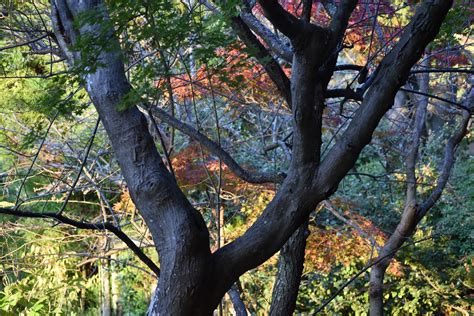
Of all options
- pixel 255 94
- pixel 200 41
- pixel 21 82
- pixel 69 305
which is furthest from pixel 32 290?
pixel 200 41

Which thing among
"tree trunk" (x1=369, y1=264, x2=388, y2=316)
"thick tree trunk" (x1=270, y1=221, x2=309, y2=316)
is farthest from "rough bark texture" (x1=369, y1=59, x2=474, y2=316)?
"thick tree trunk" (x1=270, y1=221, x2=309, y2=316)

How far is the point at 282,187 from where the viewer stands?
2572 mm

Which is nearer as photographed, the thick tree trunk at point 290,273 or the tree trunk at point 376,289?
the thick tree trunk at point 290,273

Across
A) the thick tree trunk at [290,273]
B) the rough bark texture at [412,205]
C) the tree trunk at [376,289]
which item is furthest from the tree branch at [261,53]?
the tree trunk at [376,289]

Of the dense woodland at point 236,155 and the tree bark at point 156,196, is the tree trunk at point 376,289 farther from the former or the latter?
the tree bark at point 156,196

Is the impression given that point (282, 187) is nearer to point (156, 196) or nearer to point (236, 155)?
point (156, 196)

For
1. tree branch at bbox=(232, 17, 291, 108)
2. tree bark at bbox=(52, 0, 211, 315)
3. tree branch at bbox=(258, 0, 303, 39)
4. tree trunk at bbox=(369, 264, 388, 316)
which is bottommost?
tree bark at bbox=(52, 0, 211, 315)

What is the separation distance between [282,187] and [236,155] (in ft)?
14.6

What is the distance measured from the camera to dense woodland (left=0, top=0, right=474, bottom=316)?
8.03 ft

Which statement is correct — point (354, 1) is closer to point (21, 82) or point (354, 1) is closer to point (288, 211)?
point (288, 211)

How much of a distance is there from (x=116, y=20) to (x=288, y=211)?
3.07 ft

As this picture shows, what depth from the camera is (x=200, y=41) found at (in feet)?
8.68

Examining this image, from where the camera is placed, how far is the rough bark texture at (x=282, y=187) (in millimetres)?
2355

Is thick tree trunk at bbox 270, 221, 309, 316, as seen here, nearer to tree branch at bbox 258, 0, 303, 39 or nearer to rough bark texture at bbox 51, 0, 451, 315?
rough bark texture at bbox 51, 0, 451, 315
